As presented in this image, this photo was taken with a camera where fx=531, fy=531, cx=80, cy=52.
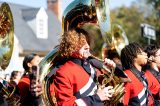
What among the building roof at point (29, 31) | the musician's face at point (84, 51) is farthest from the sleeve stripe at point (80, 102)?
the building roof at point (29, 31)

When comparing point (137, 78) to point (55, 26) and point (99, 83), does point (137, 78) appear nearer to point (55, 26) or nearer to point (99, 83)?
point (99, 83)

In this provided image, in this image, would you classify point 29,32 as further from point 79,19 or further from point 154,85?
point 79,19

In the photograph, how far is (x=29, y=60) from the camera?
25.1 feet

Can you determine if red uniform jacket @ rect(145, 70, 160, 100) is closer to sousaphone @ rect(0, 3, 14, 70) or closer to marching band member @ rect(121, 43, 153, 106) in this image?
marching band member @ rect(121, 43, 153, 106)

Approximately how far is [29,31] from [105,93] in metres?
32.5

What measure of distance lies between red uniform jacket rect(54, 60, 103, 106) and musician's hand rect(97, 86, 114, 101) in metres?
0.04

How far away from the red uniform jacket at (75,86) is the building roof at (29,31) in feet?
96.5

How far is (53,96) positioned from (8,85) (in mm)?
1844

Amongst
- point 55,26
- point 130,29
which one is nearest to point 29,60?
point 55,26

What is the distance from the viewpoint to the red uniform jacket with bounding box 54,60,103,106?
4.49m

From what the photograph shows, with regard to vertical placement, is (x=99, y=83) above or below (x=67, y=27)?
below

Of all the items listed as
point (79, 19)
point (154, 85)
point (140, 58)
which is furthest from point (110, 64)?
point (154, 85)

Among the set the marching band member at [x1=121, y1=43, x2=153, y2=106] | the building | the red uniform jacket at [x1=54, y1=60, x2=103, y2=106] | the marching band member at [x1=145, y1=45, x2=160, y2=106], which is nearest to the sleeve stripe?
the red uniform jacket at [x1=54, y1=60, x2=103, y2=106]

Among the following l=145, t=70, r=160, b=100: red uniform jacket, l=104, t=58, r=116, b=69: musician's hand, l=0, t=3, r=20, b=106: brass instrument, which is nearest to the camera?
l=104, t=58, r=116, b=69: musician's hand
